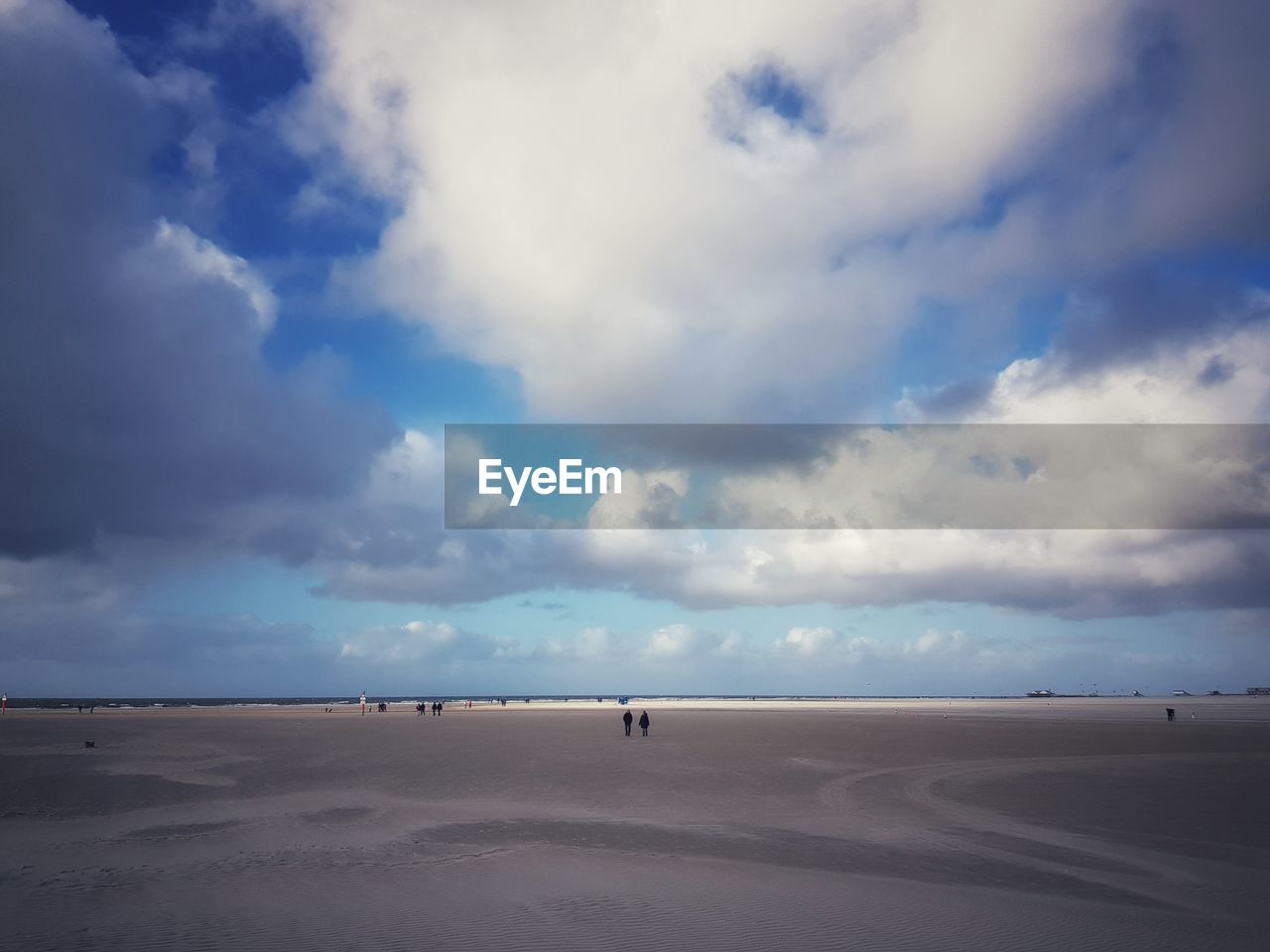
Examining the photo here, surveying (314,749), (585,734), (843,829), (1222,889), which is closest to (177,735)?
(314,749)

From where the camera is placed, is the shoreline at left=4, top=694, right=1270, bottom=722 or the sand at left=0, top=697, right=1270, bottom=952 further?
the shoreline at left=4, top=694, right=1270, bottom=722

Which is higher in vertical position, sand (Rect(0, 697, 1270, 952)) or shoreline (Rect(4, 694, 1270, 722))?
sand (Rect(0, 697, 1270, 952))

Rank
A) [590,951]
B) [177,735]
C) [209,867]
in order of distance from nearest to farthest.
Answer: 1. [590,951]
2. [209,867]
3. [177,735]

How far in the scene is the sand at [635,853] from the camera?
11.4m

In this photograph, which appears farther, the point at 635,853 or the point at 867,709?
the point at 867,709

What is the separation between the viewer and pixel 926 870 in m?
15.0

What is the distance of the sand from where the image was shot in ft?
37.4

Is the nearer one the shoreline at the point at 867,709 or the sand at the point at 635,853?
A: the sand at the point at 635,853

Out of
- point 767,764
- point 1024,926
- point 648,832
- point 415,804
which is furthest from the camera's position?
point 767,764

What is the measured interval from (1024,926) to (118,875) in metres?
15.7

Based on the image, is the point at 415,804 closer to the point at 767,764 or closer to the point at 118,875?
the point at 118,875

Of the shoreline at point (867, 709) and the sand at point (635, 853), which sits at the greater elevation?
the sand at point (635, 853)

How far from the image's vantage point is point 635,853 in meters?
16.5

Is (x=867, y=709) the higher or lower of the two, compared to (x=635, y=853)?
lower
